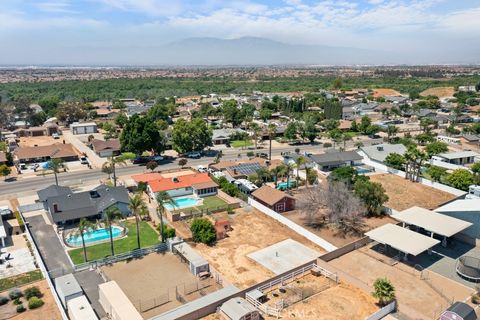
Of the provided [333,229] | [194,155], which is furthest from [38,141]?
[333,229]

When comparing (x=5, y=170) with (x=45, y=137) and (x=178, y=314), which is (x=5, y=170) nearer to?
(x=45, y=137)

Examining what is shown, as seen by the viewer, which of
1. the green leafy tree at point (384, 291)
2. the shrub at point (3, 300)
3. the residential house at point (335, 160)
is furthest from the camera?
the residential house at point (335, 160)

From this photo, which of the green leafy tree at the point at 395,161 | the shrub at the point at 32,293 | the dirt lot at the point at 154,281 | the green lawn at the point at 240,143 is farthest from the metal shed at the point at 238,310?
the green lawn at the point at 240,143

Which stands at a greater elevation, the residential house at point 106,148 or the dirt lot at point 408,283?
the residential house at point 106,148

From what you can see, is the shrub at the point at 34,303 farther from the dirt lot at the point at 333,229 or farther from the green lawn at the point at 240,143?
the green lawn at the point at 240,143

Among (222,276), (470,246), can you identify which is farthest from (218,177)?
(470,246)

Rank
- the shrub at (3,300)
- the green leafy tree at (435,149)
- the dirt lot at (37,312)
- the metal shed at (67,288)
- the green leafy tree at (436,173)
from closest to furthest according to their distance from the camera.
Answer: the dirt lot at (37,312)
the metal shed at (67,288)
the shrub at (3,300)
the green leafy tree at (436,173)
the green leafy tree at (435,149)

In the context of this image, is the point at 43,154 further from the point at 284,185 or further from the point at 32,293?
the point at 32,293
